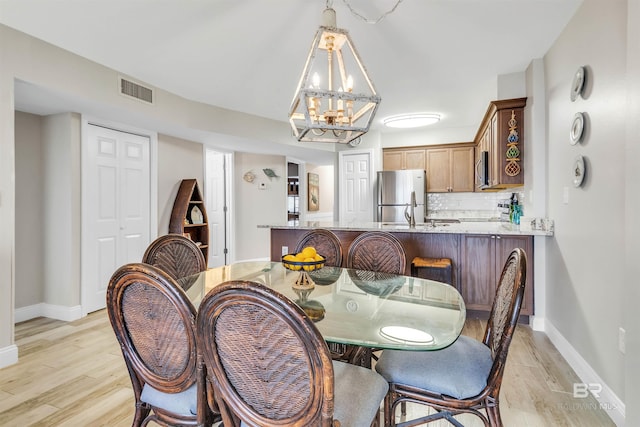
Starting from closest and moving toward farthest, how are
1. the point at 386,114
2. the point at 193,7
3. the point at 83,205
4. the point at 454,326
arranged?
the point at 454,326, the point at 193,7, the point at 83,205, the point at 386,114

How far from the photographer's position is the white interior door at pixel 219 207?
19.1 ft

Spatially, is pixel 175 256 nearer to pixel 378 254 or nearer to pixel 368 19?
pixel 378 254

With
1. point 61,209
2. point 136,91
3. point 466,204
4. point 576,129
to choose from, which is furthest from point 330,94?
point 466,204

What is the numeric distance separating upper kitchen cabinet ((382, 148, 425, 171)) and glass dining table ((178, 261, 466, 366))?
13.0ft

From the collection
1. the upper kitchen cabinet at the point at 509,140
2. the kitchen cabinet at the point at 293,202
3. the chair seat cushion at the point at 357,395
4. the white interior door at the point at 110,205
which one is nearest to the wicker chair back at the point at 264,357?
the chair seat cushion at the point at 357,395

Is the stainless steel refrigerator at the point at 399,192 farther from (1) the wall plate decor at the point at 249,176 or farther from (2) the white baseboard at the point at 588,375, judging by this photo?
(2) the white baseboard at the point at 588,375

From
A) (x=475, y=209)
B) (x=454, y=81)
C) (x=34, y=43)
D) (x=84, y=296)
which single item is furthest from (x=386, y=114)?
(x=84, y=296)

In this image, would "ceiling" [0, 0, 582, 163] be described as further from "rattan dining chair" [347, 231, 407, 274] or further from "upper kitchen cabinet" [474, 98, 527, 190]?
"rattan dining chair" [347, 231, 407, 274]

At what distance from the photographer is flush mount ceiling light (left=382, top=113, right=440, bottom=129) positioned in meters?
4.89

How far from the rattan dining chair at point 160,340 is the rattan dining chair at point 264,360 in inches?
6.4

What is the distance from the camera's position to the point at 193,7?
2.28 meters

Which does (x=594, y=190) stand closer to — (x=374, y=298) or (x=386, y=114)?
(x=374, y=298)

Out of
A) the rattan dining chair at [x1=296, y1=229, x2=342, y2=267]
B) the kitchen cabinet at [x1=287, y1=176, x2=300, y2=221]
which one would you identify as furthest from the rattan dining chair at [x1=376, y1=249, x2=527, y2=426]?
the kitchen cabinet at [x1=287, y1=176, x2=300, y2=221]

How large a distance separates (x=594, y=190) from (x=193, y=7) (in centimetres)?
281
